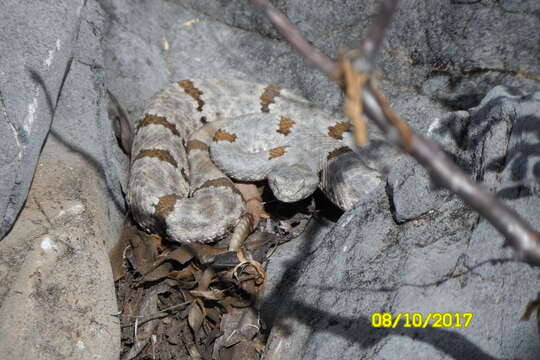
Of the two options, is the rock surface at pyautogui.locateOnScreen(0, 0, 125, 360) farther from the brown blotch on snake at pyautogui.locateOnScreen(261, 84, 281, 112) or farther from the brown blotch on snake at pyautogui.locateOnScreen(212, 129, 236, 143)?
the brown blotch on snake at pyautogui.locateOnScreen(261, 84, 281, 112)

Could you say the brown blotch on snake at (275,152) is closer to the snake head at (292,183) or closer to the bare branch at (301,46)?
the snake head at (292,183)

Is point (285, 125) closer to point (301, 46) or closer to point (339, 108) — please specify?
point (339, 108)

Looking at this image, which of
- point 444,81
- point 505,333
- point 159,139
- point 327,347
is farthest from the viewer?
point 159,139

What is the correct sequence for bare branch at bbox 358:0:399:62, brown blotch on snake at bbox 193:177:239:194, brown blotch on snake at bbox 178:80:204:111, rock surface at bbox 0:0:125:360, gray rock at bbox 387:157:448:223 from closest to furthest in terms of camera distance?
bare branch at bbox 358:0:399:62, gray rock at bbox 387:157:448:223, rock surface at bbox 0:0:125:360, brown blotch on snake at bbox 193:177:239:194, brown blotch on snake at bbox 178:80:204:111

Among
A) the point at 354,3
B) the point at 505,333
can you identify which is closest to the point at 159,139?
the point at 354,3

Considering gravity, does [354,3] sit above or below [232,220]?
above

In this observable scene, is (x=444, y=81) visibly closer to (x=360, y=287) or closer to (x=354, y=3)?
(x=354, y=3)

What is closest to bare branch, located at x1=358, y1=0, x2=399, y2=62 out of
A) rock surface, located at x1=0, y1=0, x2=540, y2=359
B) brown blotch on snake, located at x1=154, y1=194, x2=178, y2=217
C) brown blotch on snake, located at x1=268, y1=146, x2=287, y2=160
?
rock surface, located at x1=0, y1=0, x2=540, y2=359

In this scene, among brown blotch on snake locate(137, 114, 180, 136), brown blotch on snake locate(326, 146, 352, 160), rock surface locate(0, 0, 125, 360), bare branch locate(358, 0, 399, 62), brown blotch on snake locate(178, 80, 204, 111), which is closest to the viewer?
bare branch locate(358, 0, 399, 62)
